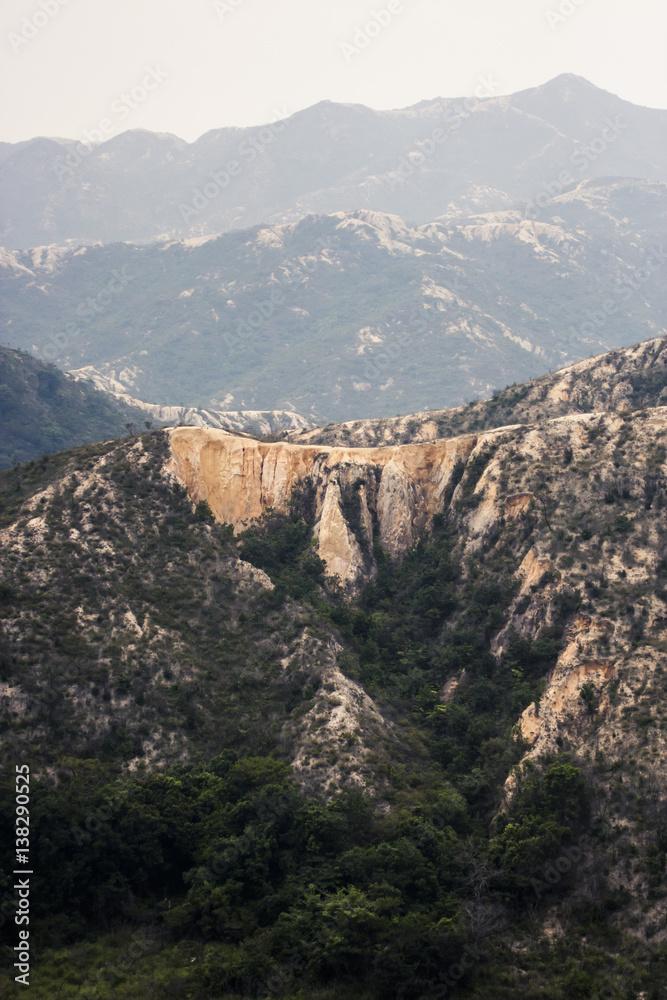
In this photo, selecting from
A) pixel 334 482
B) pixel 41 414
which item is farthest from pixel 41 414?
pixel 334 482

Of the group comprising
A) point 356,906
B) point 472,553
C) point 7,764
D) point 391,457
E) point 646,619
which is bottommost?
point 356,906

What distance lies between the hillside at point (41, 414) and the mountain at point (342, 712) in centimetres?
8761

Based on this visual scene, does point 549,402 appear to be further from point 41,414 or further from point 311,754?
point 41,414

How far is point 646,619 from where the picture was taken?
59562 millimetres

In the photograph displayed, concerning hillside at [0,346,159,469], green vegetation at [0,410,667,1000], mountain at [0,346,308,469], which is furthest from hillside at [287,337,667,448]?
hillside at [0,346,159,469]

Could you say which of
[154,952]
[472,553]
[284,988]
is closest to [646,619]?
[472,553]

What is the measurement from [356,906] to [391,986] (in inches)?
171

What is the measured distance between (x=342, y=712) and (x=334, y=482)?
28218 mm

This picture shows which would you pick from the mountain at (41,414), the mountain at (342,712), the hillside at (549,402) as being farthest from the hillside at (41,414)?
the mountain at (342,712)

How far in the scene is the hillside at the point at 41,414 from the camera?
6393 inches

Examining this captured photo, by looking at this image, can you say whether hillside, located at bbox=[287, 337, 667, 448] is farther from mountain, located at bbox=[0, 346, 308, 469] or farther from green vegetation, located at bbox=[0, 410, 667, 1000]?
mountain, located at bbox=[0, 346, 308, 469]

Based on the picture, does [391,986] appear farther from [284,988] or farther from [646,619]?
[646,619]

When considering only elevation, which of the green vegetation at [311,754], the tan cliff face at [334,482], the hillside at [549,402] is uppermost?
the hillside at [549,402]

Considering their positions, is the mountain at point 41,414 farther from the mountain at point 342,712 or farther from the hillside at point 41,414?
the mountain at point 342,712
